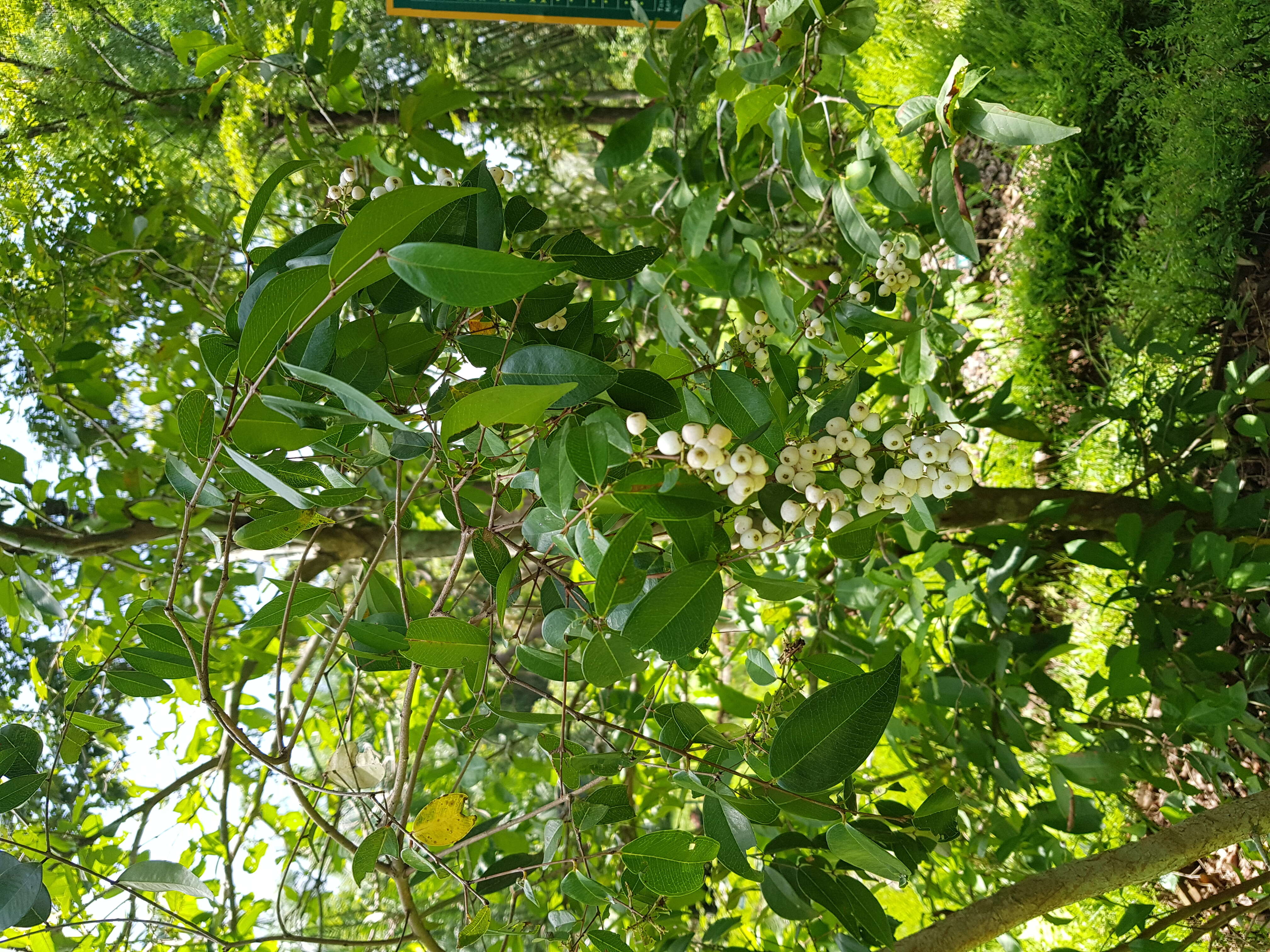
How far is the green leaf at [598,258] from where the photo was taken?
1.32 ft

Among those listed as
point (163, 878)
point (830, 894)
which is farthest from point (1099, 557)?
point (163, 878)

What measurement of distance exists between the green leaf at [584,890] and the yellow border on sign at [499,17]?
103cm

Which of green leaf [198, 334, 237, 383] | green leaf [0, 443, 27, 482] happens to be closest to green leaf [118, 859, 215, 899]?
green leaf [198, 334, 237, 383]

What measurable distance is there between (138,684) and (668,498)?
0.34 m

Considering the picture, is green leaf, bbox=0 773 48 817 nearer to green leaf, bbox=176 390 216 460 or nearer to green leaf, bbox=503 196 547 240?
green leaf, bbox=176 390 216 460

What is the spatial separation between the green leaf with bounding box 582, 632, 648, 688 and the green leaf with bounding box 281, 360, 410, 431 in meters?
0.15

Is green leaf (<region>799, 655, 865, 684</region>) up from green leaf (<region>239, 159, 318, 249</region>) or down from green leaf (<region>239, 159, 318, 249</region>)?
down

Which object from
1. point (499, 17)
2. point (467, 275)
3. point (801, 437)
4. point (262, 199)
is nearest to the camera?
point (467, 275)

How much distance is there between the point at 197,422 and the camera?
371mm

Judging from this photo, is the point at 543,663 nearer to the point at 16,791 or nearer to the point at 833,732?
the point at 833,732

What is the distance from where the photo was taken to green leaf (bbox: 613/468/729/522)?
0.35 metres

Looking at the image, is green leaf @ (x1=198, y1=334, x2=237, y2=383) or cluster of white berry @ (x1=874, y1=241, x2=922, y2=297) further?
cluster of white berry @ (x1=874, y1=241, x2=922, y2=297)

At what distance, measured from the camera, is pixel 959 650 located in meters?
0.87

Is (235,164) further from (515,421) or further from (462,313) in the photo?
(515,421)
